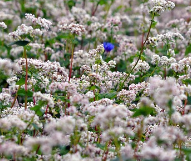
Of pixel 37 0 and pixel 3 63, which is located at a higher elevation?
pixel 37 0

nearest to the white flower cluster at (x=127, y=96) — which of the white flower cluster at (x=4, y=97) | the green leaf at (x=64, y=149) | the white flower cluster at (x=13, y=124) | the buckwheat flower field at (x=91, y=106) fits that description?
the buckwheat flower field at (x=91, y=106)

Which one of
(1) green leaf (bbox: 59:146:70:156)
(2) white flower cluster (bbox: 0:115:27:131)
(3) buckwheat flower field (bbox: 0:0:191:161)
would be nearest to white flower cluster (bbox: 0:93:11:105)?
(3) buckwheat flower field (bbox: 0:0:191:161)

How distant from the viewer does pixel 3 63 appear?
148 inches

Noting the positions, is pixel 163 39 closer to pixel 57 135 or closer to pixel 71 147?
pixel 71 147

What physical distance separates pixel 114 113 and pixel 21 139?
1.49m

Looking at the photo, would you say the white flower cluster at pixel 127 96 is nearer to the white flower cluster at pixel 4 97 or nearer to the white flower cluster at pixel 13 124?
the white flower cluster at pixel 4 97

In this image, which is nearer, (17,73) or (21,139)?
(21,139)

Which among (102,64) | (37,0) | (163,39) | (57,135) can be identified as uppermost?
(37,0)

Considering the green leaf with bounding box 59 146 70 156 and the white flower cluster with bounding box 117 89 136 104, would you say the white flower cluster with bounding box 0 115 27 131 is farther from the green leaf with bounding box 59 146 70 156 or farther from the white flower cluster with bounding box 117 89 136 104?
the white flower cluster with bounding box 117 89 136 104

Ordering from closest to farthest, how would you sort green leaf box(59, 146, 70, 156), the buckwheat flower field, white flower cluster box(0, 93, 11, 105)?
the buckwheat flower field < green leaf box(59, 146, 70, 156) < white flower cluster box(0, 93, 11, 105)

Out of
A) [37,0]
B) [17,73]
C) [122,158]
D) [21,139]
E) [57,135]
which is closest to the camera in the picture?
[57,135]

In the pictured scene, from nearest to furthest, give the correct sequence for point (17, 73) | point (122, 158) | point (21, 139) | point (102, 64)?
point (122, 158)
point (21, 139)
point (17, 73)
point (102, 64)

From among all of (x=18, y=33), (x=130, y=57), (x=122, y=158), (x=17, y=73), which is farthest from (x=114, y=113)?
(x=130, y=57)

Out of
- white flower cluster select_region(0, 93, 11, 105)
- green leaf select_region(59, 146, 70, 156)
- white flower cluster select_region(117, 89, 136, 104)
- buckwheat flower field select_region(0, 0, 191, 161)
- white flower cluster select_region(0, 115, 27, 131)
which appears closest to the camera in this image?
buckwheat flower field select_region(0, 0, 191, 161)
